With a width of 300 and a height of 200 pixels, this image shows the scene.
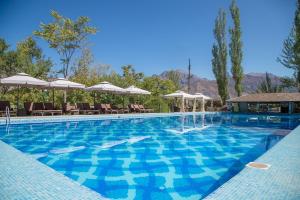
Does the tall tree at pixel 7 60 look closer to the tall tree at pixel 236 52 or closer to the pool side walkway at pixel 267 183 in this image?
the tall tree at pixel 236 52

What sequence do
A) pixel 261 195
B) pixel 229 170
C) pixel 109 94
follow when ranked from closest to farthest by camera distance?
pixel 261 195, pixel 229 170, pixel 109 94

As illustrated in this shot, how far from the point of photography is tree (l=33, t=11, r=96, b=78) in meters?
23.8

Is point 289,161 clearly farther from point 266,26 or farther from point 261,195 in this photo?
point 266,26

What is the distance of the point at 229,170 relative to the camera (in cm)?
550

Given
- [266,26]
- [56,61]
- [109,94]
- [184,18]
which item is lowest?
[109,94]

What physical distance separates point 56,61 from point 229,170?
23772 mm

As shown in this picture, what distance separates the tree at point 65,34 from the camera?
23.8m

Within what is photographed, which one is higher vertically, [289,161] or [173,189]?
A: [289,161]

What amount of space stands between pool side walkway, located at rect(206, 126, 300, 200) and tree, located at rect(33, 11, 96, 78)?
23.2 meters

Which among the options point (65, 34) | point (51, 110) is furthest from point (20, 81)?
point (65, 34)

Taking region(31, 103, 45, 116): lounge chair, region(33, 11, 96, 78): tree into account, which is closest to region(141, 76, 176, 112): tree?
region(33, 11, 96, 78): tree

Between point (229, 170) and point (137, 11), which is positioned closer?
point (229, 170)

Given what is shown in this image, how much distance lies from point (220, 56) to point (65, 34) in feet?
64.1

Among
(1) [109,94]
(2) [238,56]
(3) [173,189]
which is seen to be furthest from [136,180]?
(2) [238,56]
